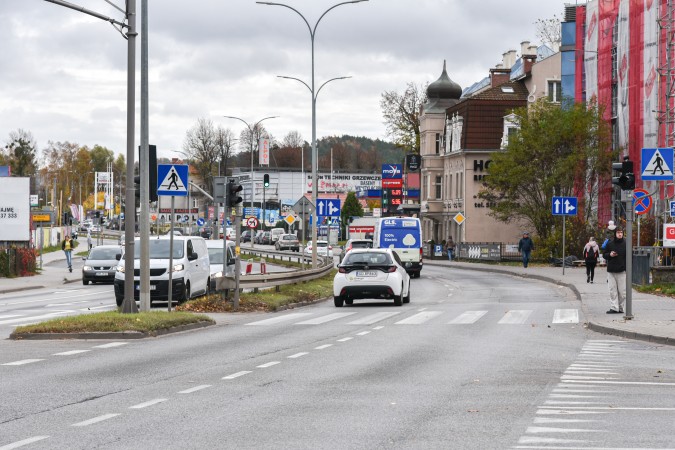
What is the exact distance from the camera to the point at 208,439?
872cm

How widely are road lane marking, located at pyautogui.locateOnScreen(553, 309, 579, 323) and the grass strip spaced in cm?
812

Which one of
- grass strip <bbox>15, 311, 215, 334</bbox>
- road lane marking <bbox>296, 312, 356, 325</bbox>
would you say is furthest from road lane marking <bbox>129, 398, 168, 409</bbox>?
road lane marking <bbox>296, 312, 356, 325</bbox>

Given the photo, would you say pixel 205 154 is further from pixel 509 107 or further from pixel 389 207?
pixel 509 107

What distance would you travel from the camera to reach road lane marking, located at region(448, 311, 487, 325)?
2420 cm

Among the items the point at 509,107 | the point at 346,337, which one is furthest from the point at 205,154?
the point at 346,337

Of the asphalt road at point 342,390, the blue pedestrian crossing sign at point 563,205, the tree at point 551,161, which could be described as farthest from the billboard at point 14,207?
the asphalt road at point 342,390

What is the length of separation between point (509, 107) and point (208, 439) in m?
77.1

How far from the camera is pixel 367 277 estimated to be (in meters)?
30.4

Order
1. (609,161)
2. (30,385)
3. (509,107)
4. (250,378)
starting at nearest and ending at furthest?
(30,385), (250,378), (609,161), (509,107)

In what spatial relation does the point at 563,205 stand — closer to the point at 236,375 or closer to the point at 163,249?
the point at 163,249

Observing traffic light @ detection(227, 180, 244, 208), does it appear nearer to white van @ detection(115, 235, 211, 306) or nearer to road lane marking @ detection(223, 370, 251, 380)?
white van @ detection(115, 235, 211, 306)

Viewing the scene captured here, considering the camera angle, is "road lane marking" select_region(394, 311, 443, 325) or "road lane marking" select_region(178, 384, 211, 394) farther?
"road lane marking" select_region(394, 311, 443, 325)

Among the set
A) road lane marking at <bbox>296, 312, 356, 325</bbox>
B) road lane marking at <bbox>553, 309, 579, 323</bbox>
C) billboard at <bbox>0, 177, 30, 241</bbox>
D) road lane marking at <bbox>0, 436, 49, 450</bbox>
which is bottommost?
road lane marking at <bbox>296, 312, 356, 325</bbox>

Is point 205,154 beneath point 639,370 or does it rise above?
above
